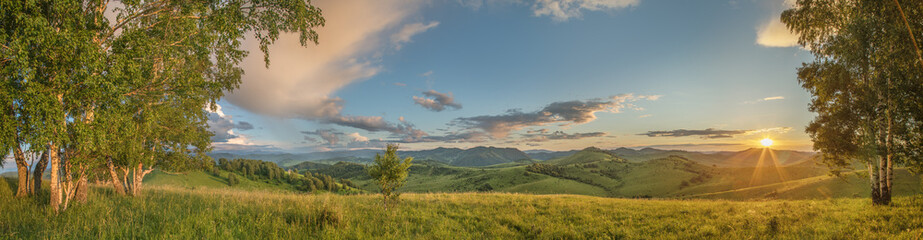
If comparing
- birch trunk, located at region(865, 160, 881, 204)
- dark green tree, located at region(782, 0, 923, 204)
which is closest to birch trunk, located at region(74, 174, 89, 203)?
dark green tree, located at region(782, 0, 923, 204)

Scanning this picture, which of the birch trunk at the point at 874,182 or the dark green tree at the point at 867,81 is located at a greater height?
the dark green tree at the point at 867,81

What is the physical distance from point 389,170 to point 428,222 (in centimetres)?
454

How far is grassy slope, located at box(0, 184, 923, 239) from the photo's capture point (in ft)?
29.5

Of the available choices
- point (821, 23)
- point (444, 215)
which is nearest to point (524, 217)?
point (444, 215)

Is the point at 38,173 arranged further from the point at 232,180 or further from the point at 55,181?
the point at 232,180

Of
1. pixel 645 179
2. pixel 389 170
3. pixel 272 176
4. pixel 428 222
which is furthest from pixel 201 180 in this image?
pixel 645 179

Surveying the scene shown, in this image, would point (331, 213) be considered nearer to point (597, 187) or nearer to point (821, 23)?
point (821, 23)

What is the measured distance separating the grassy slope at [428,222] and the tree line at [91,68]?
2095 mm

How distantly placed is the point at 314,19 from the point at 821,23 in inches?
1109

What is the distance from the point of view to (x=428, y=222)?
44.7 ft

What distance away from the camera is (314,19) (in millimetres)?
14828

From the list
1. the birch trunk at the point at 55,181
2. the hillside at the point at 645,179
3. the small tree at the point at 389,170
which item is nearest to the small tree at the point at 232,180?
the hillside at the point at 645,179

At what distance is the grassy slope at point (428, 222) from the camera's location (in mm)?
9000

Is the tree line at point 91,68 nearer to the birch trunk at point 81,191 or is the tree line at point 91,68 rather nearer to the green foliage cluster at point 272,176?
the birch trunk at point 81,191
